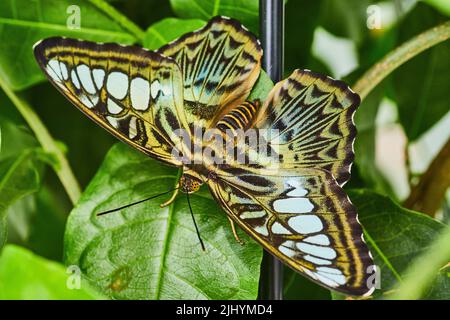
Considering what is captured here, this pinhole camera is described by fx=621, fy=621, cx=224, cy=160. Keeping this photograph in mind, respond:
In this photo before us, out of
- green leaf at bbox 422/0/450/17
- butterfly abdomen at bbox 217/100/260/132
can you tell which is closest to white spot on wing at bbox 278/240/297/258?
butterfly abdomen at bbox 217/100/260/132

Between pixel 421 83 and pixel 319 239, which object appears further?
pixel 421 83

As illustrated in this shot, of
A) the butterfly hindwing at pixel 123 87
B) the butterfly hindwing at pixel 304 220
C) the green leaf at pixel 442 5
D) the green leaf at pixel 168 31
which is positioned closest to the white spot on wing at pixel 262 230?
the butterfly hindwing at pixel 304 220

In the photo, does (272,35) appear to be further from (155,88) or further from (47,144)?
(47,144)

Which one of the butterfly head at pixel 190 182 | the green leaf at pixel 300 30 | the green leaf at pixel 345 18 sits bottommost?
the butterfly head at pixel 190 182

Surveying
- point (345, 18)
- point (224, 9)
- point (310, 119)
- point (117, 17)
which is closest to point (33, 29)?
point (117, 17)

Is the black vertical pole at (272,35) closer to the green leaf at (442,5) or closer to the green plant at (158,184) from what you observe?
the green plant at (158,184)

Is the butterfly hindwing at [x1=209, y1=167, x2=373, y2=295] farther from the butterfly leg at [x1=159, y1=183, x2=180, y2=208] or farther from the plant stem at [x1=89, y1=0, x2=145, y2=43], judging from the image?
the plant stem at [x1=89, y1=0, x2=145, y2=43]
